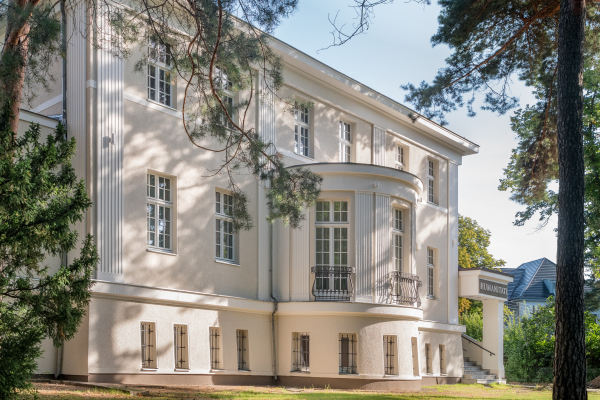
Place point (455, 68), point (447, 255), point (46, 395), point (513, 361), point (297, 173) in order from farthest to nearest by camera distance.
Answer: point (513, 361)
point (447, 255)
point (455, 68)
point (297, 173)
point (46, 395)

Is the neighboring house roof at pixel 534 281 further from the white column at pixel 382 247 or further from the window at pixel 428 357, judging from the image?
the white column at pixel 382 247

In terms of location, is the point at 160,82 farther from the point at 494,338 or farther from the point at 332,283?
the point at 494,338

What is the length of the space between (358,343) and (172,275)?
5.33m

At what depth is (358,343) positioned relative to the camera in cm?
1812

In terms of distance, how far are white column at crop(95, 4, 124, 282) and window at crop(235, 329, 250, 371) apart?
431 cm

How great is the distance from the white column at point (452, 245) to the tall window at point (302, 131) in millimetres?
8421

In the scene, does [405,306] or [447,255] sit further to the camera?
[447,255]

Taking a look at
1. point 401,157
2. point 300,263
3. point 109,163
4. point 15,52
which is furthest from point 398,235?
point 15,52

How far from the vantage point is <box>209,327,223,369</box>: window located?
16.8 m

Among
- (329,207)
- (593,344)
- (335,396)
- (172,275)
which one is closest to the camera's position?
(335,396)

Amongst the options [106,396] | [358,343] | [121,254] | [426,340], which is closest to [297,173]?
[121,254]

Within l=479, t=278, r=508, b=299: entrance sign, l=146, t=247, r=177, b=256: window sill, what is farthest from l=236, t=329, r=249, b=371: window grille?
l=479, t=278, r=508, b=299: entrance sign

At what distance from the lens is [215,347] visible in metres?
16.9

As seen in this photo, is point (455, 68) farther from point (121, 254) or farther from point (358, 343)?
point (121, 254)
